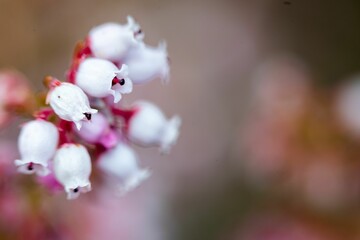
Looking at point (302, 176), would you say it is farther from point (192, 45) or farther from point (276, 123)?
point (192, 45)

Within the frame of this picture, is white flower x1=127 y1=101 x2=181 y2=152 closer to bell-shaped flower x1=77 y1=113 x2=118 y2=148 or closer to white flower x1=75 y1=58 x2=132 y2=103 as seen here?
bell-shaped flower x1=77 y1=113 x2=118 y2=148

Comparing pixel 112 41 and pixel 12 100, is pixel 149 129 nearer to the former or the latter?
pixel 112 41

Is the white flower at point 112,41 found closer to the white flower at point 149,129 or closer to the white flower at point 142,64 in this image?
the white flower at point 142,64

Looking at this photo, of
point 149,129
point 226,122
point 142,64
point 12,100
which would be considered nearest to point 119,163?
point 149,129

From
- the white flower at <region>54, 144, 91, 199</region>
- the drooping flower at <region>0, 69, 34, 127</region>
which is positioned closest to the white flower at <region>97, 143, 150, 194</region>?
the white flower at <region>54, 144, 91, 199</region>

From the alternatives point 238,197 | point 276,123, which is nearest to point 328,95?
point 276,123
